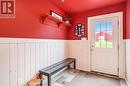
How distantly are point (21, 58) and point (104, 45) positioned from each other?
2626mm

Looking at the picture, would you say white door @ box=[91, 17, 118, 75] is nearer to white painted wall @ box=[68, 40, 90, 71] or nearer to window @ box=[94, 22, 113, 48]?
window @ box=[94, 22, 113, 48]

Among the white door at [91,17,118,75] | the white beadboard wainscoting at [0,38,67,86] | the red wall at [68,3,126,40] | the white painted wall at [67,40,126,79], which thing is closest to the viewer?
the white beadboard wainscoting at [0,38,67,86]

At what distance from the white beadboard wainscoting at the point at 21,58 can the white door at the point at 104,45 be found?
169 cm

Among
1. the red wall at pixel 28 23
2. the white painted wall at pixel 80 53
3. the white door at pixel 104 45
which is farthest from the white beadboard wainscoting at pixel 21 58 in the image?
the white door at pixel 104 45

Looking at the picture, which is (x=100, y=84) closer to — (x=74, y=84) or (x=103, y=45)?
(x=74, y=84)

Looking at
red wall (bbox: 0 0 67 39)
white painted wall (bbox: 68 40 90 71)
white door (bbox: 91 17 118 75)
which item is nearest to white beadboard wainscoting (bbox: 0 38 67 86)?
red wall (bbox: 0 0 67 39)

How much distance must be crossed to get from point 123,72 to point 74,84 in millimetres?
1598

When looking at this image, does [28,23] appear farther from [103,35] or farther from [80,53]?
[103,35]

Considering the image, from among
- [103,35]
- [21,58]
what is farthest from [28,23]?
[103,35]

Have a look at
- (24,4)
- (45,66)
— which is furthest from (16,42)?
(45,66)

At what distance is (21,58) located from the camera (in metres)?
1.80

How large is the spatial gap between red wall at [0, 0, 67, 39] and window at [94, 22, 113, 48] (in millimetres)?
1649

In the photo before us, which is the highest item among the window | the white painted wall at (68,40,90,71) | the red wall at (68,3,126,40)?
the red wall at (68,3,126,40)

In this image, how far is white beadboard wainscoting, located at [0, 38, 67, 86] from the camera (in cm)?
154
